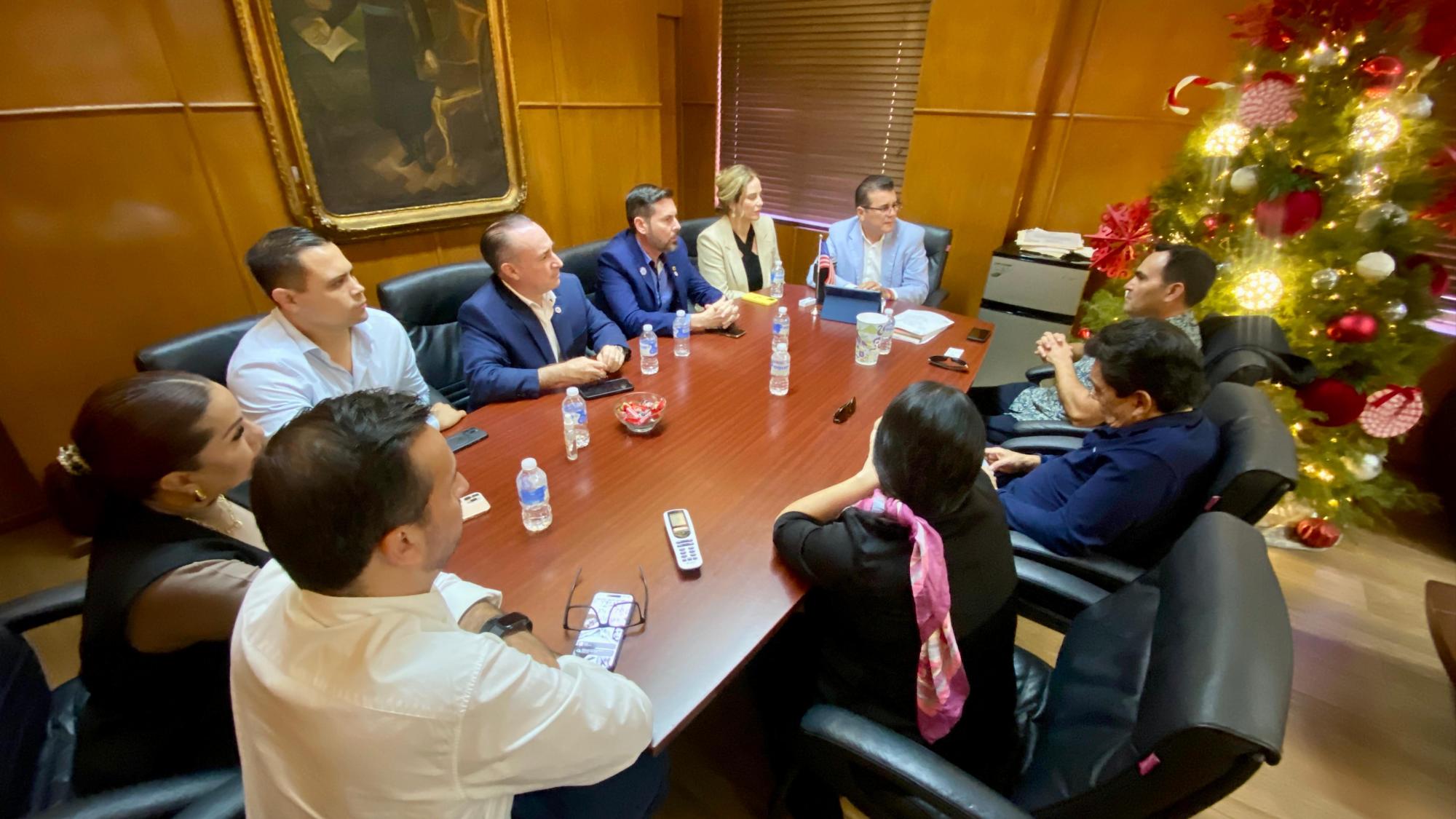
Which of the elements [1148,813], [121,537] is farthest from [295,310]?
[1148,813]

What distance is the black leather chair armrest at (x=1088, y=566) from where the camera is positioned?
1363 mm

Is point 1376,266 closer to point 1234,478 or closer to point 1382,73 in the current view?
point 1382,73

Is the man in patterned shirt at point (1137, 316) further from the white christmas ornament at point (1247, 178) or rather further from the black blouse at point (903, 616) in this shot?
the black blouse at point (903, 616)

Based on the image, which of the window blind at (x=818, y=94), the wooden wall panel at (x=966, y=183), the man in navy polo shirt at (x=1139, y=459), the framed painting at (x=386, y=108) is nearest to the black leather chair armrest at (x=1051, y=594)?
the man in navy polo shirt at (x=1139, y=459)

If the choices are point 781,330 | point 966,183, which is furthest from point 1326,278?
point 781,330

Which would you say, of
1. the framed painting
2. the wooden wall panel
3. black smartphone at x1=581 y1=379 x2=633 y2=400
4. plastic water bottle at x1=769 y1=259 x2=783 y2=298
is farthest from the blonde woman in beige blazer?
the framed painting

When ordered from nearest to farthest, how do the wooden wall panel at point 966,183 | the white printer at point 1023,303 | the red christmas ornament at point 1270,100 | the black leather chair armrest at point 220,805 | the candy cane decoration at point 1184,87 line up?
the black leather chair armrest at point 220,805 → the red christmas ornament at point 1270,100 → the candy cane decoration at point 1184,87 → the white printer at point 1023,303 → the wooden wall panel at point 966,183

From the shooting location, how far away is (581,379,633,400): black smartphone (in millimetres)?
1879

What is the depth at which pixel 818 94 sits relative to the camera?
4.21 m

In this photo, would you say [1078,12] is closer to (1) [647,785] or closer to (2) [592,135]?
(2) [592,135]

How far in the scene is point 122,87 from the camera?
7.32 feet

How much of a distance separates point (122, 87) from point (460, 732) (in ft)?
9.61

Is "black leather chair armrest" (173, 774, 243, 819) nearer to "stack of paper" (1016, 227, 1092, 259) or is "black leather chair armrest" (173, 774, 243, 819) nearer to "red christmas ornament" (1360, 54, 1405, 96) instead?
"red christmas ornament" (1360, 54, 1405, 96)

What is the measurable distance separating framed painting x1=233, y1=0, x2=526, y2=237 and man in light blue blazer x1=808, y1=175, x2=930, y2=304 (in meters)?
1.96
